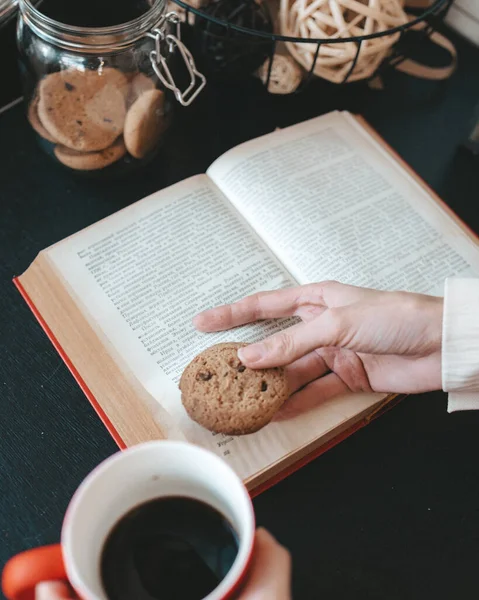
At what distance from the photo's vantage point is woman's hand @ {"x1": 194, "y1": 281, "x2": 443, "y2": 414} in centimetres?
51

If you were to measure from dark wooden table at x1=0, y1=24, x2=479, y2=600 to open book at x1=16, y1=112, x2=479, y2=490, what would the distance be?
0.02m

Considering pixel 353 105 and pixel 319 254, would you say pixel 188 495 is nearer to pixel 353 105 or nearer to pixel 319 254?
pixel 319 254

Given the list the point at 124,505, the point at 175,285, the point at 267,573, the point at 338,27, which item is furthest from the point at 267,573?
the point at 338,27

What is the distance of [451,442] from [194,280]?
0.29 m

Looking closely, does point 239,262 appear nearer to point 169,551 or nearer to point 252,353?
point 252,353

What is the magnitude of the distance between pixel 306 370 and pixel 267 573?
23cm

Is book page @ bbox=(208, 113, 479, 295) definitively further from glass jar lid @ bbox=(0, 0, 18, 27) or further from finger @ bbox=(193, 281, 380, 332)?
glass jar lid @ bbox=(0, 0, 18, 27)

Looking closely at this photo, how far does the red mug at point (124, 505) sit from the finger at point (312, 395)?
0.46 feet

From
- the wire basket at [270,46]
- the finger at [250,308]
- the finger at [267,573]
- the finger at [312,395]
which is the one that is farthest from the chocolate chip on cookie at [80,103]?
the finger at [267,573]

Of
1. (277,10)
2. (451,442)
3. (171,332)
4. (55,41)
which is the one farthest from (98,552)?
(277,10)

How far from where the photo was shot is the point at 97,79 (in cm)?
61

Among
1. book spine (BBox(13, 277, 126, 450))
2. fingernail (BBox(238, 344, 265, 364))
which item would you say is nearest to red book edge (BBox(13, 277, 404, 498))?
book spine (BBox(13, 277, 126, 450))

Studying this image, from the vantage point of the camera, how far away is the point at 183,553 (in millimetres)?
417

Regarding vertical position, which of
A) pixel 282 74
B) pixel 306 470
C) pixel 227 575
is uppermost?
pixel 282 74
